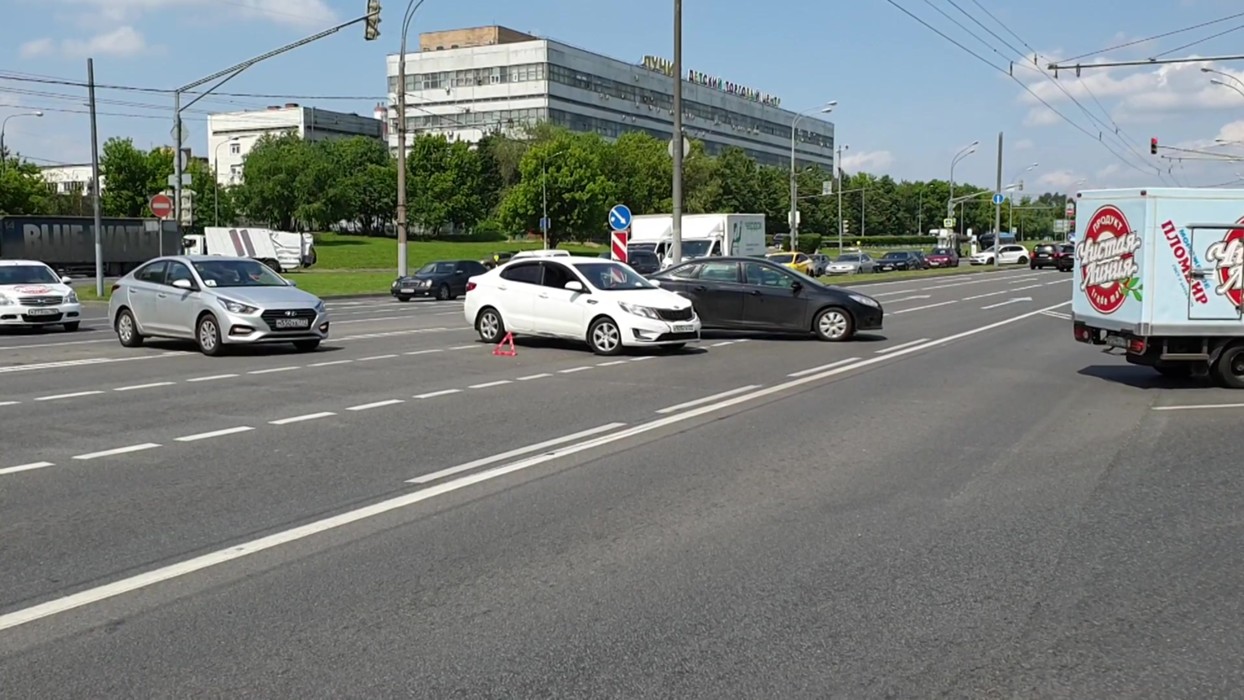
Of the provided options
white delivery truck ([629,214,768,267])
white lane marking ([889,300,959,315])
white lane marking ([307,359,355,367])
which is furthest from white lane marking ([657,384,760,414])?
white delivery truck ([629,214,768,267])

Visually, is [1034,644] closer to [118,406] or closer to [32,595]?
[32,595]

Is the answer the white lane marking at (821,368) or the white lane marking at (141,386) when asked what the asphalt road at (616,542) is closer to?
the white lane marking at (141,386)

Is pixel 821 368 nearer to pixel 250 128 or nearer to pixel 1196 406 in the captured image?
pixel 1196 406

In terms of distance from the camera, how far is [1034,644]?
477 centimetres

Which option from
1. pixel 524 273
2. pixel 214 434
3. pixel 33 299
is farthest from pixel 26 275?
pixel 214 434

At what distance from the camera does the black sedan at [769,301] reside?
797 inches

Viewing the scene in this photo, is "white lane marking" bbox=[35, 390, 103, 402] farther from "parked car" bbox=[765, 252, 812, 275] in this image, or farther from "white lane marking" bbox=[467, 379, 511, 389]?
"parked car" bbox=[765, 252, 812, 275]

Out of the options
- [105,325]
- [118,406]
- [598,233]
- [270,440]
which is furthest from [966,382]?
[598,233]

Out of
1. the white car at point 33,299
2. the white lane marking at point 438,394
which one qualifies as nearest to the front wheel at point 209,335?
the white lane marking at point 438,394

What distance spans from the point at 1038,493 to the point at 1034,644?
3.20 meters

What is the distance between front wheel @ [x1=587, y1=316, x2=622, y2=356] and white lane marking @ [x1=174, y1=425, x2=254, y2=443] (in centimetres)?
810

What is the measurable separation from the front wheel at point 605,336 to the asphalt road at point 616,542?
4541mm

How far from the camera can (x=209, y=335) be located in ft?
57.8

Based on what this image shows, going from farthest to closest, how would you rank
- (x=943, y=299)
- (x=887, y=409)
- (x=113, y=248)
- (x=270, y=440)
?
(x=113, y=248) → (x=943, y=299) → (x=887, y=409) → (x=270, y=440)
